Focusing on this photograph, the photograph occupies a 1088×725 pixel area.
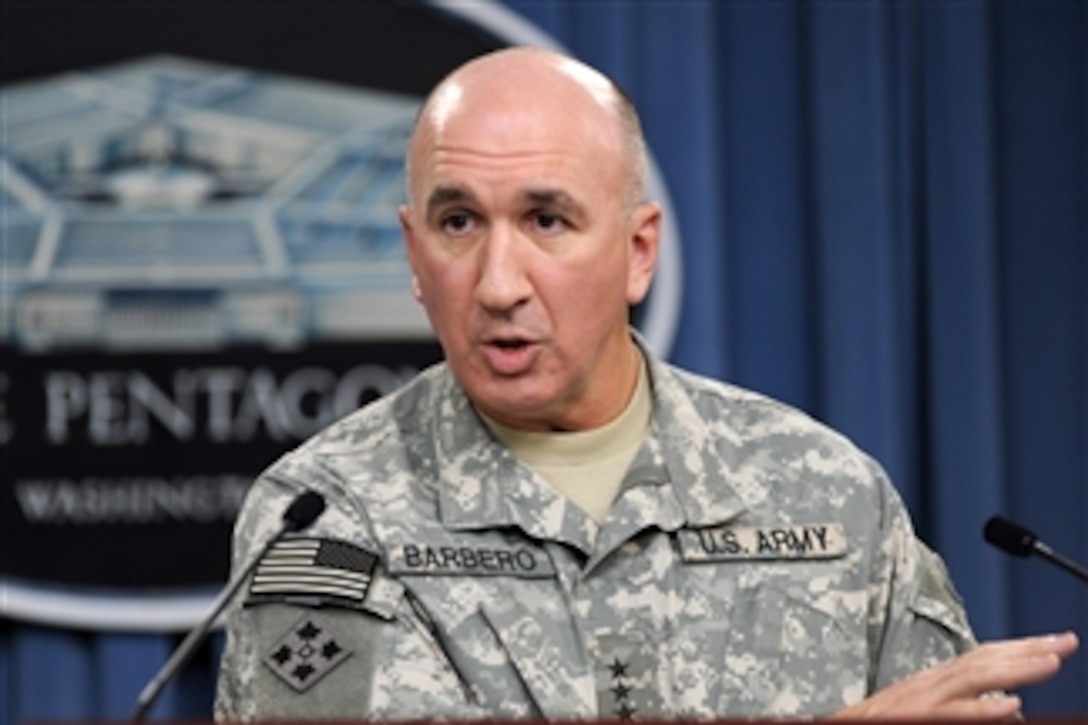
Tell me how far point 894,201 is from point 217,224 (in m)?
1.06

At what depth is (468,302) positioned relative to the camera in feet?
6.15

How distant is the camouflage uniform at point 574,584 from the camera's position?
5.99ft

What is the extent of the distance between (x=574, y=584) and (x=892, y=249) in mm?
1253

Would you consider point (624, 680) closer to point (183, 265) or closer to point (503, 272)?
point (503, 272)

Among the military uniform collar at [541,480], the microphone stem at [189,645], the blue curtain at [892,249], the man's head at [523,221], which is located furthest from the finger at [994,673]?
the blue curtain at [892,249]

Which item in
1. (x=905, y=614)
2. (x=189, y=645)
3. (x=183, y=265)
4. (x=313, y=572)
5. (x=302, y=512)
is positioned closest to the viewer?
(x=189, y=645)

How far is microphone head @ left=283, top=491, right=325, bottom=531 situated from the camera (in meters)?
1.74

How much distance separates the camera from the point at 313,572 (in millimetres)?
1847

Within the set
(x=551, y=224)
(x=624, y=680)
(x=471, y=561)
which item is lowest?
(x=624, y=680)

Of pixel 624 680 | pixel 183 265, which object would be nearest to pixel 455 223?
pixel 624 680

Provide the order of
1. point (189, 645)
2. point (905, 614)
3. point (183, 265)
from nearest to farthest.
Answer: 1. point (189, 645)
2. point (905, 614)
3. point (183, 265)

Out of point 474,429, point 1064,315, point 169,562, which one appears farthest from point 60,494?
point 1064,315

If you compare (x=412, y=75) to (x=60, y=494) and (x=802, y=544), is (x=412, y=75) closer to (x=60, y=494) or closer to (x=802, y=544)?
(x=60, y=494)

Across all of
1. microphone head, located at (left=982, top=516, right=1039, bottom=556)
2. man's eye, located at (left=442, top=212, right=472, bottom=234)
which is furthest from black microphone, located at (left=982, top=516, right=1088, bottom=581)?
man's eye, located at (left=442, top=212, right=472, bottom=234)
